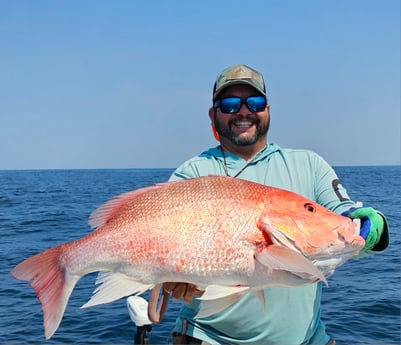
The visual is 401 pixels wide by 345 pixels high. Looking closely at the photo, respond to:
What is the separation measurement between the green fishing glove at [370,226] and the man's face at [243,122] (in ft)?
3.73

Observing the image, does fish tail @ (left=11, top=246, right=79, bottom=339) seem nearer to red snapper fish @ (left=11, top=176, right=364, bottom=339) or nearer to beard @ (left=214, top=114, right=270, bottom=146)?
red snapper fish @ (left=11, top=176, right=364, bottom=339)

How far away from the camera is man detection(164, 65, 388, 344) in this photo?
3438 mm

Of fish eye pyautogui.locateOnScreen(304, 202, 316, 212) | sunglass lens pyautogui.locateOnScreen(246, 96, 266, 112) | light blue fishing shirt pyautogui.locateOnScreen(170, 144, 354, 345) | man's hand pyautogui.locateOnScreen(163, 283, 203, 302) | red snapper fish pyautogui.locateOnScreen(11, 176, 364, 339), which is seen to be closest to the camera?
red snapper fish pyautogui.locateOnScreen(11, 176, 364, 339)

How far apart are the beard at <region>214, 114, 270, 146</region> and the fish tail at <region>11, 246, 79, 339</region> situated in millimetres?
1581

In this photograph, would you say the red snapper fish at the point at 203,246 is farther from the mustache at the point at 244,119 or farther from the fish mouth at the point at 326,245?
the mustache at the point at 244,119

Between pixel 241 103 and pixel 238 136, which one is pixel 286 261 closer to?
pixel 238 136

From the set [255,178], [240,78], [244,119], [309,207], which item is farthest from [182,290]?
[240,78]

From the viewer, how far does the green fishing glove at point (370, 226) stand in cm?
283

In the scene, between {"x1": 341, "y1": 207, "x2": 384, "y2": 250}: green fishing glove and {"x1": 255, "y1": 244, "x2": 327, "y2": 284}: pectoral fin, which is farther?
Answer: {"x1": 341, "y1": 207, "x2": 384, "y2": 250}: green fishing glove

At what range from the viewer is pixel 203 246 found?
8.80 feet

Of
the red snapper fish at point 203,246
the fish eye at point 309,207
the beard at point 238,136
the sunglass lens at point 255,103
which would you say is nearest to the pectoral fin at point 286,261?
the red snapper fish at point 203,246

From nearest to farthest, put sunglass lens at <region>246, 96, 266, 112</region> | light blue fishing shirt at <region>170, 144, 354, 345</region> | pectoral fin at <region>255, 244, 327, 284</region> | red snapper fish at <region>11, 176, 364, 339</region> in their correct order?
pectoral fin at <region>255, 244, 327, 284</region>, red snapper fish at <region>11, 176, 364, 339</region>, light blue fishing shirt at <region>170, 144, 354, 345</region>, sunglass lens at <region>246, 96, 266, 112</region>

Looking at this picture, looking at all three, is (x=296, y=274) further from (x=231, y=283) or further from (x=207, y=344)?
(x=207, y=344)

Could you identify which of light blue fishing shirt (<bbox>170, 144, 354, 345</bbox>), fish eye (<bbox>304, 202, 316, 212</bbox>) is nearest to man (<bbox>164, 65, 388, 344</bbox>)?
light blue fishing shirt (<bbox>170, 144, 354, 345</bbox>)
